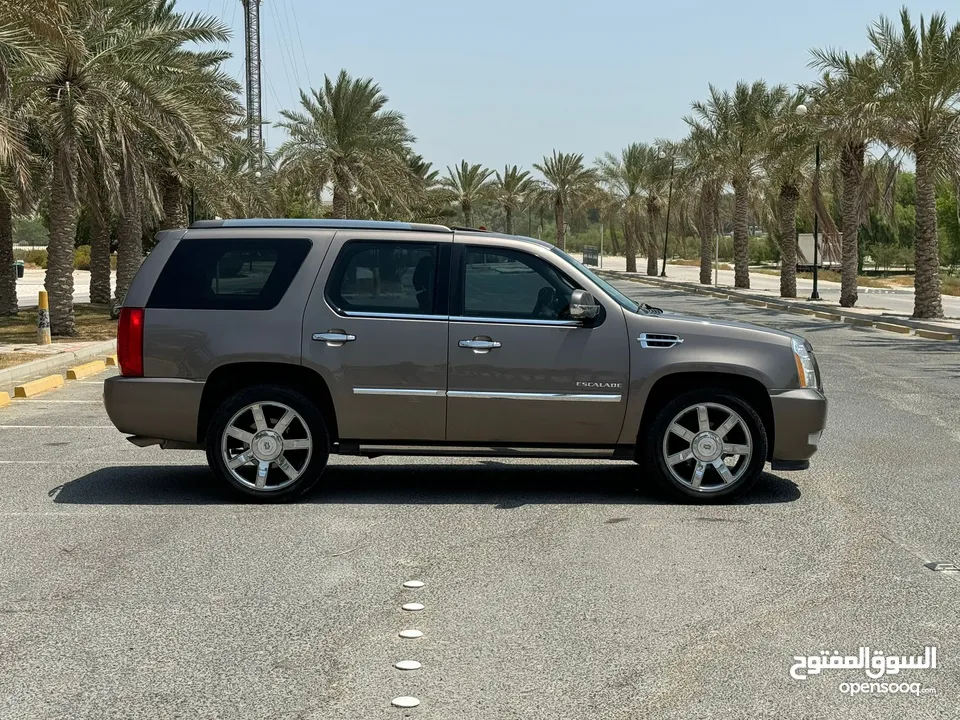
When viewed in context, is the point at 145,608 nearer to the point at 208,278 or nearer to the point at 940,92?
the point at 208,278

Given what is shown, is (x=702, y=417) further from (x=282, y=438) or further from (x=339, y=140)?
(x=339, y=140)

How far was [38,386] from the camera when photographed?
16.6m

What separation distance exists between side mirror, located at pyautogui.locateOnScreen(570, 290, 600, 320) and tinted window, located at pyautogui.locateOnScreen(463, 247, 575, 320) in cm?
18

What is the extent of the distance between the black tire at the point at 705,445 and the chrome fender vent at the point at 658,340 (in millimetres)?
359

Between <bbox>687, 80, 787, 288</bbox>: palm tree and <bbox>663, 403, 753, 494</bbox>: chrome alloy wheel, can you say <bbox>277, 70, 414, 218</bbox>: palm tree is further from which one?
<bbox>663, 403, 753, 494</bbox>: chrome alloy wheel

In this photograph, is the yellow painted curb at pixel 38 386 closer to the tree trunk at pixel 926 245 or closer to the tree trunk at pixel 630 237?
the tree trunk at pixel 926 245

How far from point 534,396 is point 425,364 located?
0.77 meters

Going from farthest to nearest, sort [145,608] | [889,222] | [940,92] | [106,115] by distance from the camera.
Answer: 1. [889,222]
2. [940,92]
3. [106,115]
4. [145,608]

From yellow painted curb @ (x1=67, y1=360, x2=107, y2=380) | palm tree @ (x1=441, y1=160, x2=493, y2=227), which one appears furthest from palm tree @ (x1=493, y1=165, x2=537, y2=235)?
yellow painted curb @ (x1=67, y1=360, x2=107, y2=380)

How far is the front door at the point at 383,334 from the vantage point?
873cm

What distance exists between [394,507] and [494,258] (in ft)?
6.02

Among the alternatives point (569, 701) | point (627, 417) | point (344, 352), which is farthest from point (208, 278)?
point (569, 701)

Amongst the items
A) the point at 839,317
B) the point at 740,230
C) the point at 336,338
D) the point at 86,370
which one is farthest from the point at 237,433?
the point at 740,230

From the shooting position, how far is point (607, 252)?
511ft
